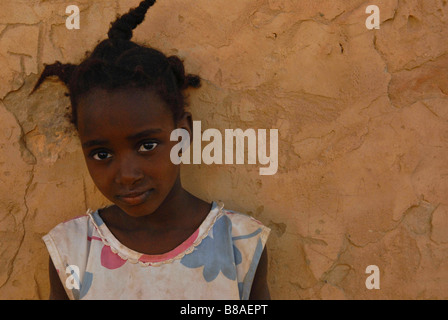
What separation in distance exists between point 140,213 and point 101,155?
21 centimetres

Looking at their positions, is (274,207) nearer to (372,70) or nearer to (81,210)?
(372,70)

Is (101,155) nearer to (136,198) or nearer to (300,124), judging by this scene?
(136,198)

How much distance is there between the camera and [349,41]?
1604 mm

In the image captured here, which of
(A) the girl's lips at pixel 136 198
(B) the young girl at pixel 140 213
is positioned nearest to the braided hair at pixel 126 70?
(B) the young girl at pixel 140 213

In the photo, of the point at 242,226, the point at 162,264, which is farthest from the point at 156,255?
the point at 242,226

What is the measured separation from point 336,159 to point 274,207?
0.28 metres

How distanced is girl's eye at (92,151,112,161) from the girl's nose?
0.20ft

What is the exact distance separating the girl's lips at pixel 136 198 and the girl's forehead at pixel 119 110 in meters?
0.20

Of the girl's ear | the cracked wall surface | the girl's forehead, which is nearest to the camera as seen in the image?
the girl's forehead

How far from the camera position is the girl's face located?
4.21 ft

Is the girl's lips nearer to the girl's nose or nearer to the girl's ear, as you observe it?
the girl's nose

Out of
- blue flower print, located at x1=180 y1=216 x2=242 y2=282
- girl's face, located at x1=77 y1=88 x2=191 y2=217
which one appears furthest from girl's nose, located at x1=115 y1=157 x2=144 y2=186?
blue flower print, located at x1=180 y1=216 x2=242 y2=282

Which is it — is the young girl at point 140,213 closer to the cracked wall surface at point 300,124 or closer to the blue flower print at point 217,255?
the blue flower print at point 217,255

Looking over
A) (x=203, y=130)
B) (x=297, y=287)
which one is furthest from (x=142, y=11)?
(x=297, y=287)
